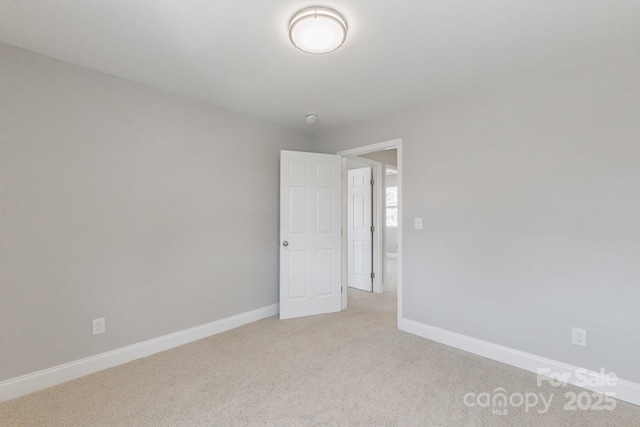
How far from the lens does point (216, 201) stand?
3.05m

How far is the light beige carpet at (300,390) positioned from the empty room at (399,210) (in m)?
0.02

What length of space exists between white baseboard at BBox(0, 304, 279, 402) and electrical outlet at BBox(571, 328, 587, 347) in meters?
2.88

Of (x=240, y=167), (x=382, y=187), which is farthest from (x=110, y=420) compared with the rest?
(x=382, y=187)

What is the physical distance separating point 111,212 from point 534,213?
11.0 feet

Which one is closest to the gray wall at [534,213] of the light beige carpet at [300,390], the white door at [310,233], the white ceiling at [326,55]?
the white ceiling at [326,55]

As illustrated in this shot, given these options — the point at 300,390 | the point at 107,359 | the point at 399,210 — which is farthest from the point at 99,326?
the point at 399,210

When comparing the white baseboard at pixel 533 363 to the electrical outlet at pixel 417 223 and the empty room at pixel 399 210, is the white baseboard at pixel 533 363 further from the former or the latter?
the electrical outlet at pixel 417 223

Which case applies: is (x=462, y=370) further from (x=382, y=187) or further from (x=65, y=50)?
(x=65, y=50)

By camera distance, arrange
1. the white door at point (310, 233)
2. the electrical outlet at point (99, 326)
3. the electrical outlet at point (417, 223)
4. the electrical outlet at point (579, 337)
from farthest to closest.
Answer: the white door at point (310, 233)
the electrical outlet at point (417, 223)
the electrical outlet at point (99, 326)
the electrical outlet at point (579, 337)

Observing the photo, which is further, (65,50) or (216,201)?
(216,201)

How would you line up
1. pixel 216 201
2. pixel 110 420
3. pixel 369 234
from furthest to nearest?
pixel 369 234 < pixel 216 201 < pixel 110 420

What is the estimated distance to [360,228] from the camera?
466cm

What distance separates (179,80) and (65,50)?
0.72 m

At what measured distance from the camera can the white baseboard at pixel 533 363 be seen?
193cm
